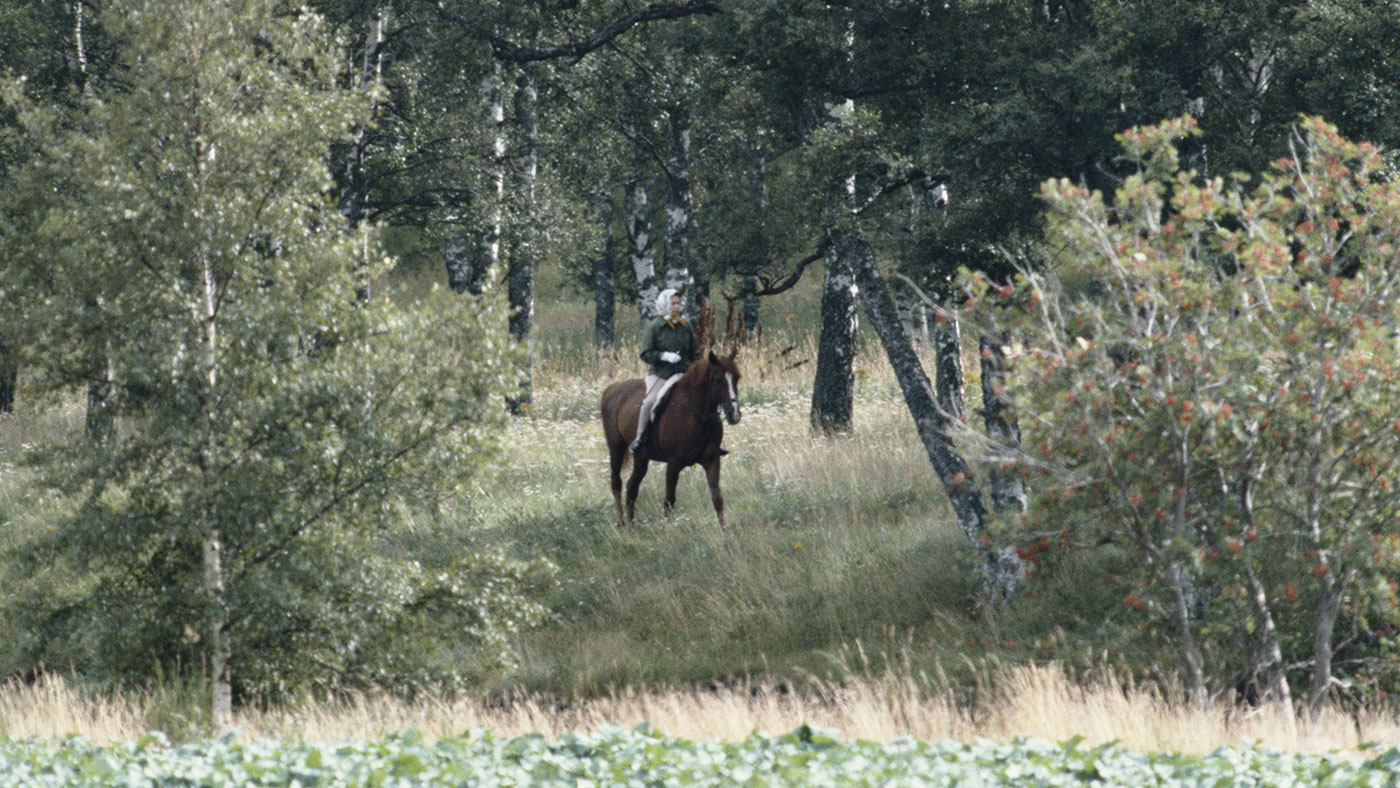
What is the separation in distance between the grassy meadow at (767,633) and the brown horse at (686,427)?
1.67 ft

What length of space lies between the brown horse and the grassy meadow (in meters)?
0.51

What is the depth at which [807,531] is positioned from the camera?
48.9ft

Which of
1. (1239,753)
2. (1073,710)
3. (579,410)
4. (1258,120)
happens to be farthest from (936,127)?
(579,410)

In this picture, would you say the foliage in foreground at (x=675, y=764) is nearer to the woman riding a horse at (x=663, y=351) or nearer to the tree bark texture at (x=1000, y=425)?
the tree bark texture at (x=1000, y=425)

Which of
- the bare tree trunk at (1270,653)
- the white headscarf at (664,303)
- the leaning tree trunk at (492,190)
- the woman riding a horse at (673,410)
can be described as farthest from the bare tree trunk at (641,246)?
the bare tree trunk at (1270,653)

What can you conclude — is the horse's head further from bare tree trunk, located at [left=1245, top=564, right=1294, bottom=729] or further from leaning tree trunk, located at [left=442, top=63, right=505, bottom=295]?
leaning tree trunk, located at [left=442, top=63, right=505, bottom=295]

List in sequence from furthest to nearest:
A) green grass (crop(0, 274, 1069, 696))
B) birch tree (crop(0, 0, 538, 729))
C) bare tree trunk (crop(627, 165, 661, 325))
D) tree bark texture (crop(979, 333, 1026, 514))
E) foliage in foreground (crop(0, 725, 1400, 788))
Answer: bare tree trunk (crop(627, 165, 661, 325)) → green grass (crop(0, 274, 1069, 696)) → birch tree (crop(0, 0, 538, 729)) → tree bark texture (crop(979, 333, 1026, 514)) → foliage in foreground (crop(0, 725, 1400, 788))

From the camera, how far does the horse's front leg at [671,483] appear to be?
15.9 metres

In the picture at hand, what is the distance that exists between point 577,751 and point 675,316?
8780 mm

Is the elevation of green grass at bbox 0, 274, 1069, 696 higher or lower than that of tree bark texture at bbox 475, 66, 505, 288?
lower

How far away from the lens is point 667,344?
15930 mm

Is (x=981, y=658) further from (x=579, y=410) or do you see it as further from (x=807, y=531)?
(x=579, y=410)

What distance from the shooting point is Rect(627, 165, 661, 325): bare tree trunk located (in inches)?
1069

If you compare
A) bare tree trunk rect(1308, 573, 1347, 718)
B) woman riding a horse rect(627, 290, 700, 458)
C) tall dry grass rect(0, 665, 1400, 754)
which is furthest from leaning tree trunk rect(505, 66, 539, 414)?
bare tree trunk rect(1308, 573, 1347, 718)
